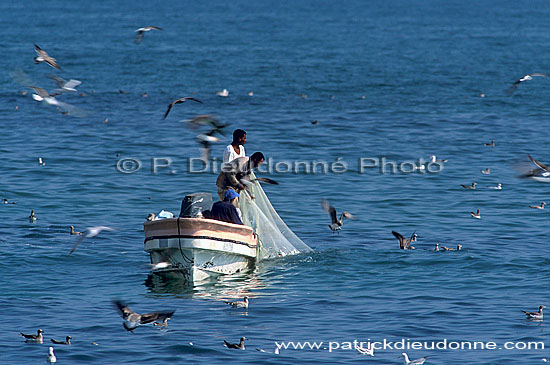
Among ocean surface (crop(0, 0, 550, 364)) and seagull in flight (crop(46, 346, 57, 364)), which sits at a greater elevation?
ocean surface (crop(0, 0, 550, 364))

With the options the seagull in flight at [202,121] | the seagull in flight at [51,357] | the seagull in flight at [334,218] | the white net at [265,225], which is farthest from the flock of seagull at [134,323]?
the seagull in flight at [334,218]

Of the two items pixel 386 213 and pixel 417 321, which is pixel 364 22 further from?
pixel 417 321

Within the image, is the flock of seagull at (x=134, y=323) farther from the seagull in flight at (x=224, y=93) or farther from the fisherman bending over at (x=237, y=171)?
the seagull in flight at (x=224, y=93)

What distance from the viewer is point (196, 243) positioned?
54.5 feet

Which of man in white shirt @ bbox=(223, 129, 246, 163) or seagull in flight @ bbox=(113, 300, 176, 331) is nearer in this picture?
seagull in flight @ bbox=(113, 300, 176, 331)

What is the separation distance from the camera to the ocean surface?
14.2 m

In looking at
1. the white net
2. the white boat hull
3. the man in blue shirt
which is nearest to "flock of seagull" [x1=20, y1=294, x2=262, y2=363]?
the white boat hull

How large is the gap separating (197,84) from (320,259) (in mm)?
28485

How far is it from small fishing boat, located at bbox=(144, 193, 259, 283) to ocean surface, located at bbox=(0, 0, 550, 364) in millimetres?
443

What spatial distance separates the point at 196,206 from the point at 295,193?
9851 millimetres

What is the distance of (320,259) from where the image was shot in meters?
19.0

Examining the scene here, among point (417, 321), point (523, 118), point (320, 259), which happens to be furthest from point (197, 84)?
point (417, 321)

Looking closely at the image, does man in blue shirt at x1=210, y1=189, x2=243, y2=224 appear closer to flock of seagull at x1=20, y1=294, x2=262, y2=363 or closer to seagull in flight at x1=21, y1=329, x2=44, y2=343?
flock of seagull at x1=20, y1=294, x2=262, y2=363

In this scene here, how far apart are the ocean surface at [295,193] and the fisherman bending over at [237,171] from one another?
1.99 metres
